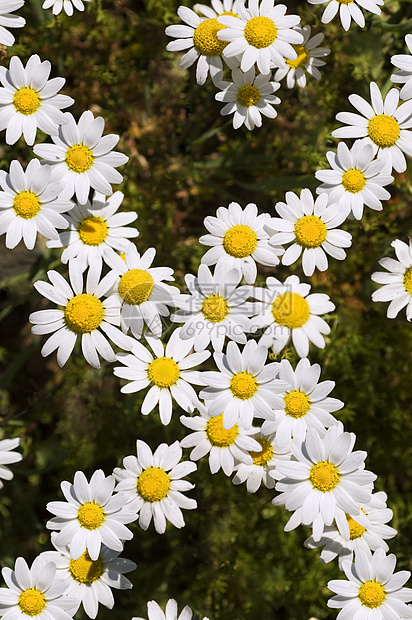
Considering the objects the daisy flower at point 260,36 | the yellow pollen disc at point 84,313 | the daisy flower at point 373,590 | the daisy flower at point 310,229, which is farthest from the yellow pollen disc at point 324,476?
the daisy flower at point 260,36

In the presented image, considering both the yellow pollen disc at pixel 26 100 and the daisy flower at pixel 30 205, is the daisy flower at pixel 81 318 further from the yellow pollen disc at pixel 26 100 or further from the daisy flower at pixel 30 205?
the yellow pollen disc at pixel 26 100

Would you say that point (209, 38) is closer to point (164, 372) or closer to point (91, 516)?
point (164, 372)

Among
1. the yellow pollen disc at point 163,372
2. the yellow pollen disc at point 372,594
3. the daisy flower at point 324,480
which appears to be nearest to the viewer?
the daisy flower at point 324,480

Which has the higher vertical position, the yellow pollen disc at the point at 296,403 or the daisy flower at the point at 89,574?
the yellow pollen disc at the point at 296,403

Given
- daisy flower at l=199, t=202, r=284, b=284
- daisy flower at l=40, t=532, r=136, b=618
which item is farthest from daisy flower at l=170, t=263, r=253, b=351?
daisy flower at l=40, t=532, r=136, b=618

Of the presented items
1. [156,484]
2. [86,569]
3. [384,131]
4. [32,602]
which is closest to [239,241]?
[384,131]

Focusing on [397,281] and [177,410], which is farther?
[177,410]

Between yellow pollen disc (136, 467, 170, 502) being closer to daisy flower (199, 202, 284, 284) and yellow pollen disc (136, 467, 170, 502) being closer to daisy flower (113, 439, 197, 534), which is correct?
daisy flower (113, 439, 197, 534)
